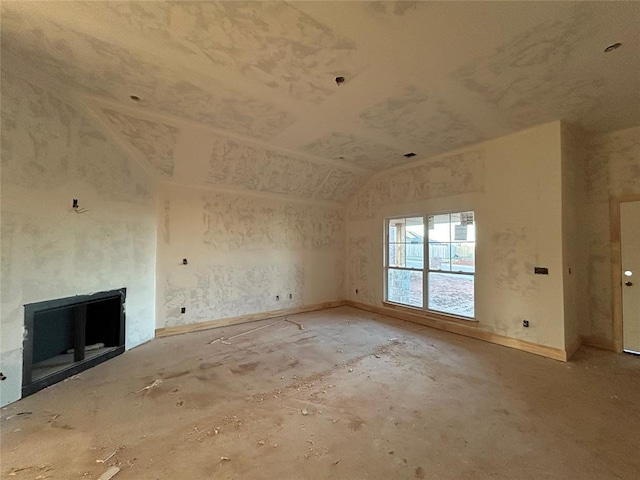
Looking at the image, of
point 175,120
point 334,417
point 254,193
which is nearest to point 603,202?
point 334,417

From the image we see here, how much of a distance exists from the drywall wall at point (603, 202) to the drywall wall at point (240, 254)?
4.44 meters

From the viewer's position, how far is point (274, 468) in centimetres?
166

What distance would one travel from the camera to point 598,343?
3773 mm

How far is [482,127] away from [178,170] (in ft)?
15.0

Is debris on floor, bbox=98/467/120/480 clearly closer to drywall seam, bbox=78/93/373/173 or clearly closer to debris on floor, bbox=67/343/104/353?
debris on floor, bbox=67/343/104/353

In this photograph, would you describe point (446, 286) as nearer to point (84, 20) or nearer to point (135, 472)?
point (135, 472)

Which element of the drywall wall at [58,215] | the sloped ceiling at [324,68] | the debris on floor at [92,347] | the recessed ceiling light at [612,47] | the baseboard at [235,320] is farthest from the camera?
the baseboard at [235,320]

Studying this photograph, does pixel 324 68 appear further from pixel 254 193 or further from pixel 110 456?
pixel 110 456

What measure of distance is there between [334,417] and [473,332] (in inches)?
121

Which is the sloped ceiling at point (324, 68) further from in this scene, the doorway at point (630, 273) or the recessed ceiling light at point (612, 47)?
the doorway at point (630, 273)

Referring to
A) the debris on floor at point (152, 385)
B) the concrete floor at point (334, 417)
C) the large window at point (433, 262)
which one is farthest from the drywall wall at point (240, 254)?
the debris on floor at point (152, 385)

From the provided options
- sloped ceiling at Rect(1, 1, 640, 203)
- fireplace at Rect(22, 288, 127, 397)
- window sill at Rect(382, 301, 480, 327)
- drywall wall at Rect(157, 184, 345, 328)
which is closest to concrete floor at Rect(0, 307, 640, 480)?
fireplace at Rect(22, 288, 127, 397)

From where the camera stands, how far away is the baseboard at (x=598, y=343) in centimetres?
368

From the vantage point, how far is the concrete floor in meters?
1.68
